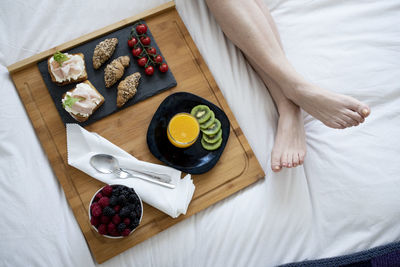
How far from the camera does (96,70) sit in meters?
1.23

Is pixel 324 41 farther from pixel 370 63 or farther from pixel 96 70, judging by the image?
pixel 96 70

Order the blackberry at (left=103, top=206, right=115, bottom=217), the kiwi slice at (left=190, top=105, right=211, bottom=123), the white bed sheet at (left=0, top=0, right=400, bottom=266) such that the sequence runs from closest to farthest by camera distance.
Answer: the blackberry at (left=103, top=206, right=115, bottom=217) → the white bed sheet at (left=0, top=0, right=400, bottom=266) → the kiwi slice at (left=190, top=105, right=211, bottom=123)

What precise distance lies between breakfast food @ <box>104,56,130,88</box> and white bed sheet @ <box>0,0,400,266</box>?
0.73 feet

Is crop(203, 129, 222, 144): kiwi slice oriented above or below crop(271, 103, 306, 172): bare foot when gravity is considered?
above

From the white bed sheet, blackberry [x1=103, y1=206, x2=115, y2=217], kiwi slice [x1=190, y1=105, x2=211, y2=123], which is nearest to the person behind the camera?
blackberry [x1=103, y1=206, x2=115, y2=217]

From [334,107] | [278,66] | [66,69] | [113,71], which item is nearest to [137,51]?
[113,71]

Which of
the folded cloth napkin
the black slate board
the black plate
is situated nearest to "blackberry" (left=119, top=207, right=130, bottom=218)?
the folded cloth napkin

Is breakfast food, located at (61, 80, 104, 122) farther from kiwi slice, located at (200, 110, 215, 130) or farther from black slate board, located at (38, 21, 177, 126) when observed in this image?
kiwi slice, located at (200, 110, 215, 130)

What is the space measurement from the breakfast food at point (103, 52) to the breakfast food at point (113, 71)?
3 cm

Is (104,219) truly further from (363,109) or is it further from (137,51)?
(363,109)

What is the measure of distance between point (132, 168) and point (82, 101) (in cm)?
31

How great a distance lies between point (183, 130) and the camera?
3.84 feet

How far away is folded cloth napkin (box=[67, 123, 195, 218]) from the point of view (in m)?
1.12

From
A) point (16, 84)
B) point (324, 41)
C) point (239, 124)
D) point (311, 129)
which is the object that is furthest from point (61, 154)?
point (324, 41)
